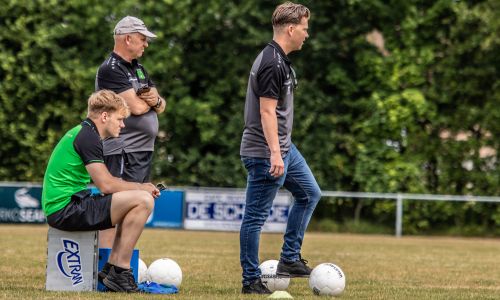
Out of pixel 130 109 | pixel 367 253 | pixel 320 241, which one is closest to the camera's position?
pixel 130 109

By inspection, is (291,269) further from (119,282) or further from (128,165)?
(128,165)

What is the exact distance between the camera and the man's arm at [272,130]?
6.83 m

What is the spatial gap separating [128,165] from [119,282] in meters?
1.15

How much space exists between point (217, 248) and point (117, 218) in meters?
6.62

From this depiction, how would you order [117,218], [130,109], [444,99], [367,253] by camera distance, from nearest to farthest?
[117,218], [130,109], [367,253], [444,99]

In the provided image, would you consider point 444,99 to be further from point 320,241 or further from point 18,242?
point 18,242

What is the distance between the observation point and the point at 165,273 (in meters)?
7.45

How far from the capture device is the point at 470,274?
971 centimetres

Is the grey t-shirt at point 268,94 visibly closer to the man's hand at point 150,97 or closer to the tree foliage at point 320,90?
the man's hand at point 150,97

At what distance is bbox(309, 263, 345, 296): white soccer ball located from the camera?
7.18 meters

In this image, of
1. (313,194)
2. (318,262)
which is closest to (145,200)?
(313,194)

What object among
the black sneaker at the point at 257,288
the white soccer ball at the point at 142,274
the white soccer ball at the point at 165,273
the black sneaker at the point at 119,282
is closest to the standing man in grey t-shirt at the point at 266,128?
the black sneaker at the point at 257,288

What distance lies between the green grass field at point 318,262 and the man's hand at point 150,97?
1443mm

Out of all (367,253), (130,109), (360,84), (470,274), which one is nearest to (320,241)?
(367,253)
